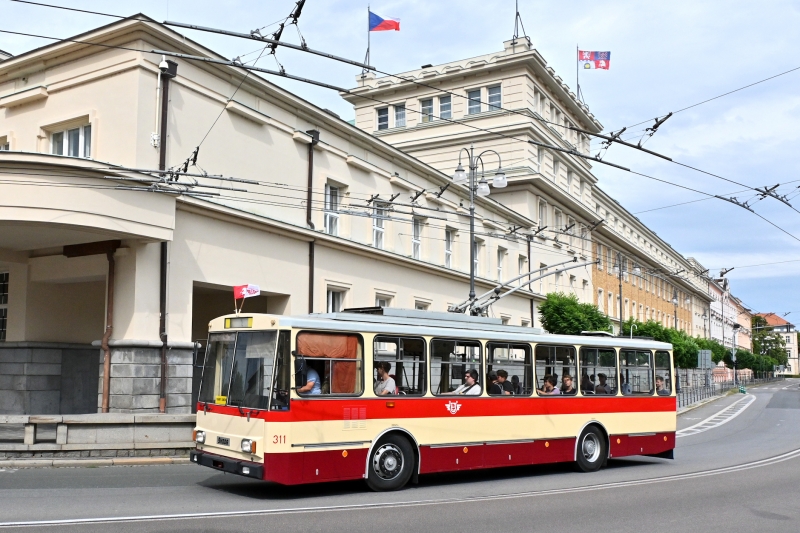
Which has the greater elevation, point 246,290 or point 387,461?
point 246,290

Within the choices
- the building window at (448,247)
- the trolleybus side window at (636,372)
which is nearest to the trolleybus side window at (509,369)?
the trolleybus side window at (636,372)

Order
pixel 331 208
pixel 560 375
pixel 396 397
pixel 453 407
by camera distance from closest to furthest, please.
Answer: pixel 396 397, pixel 453 407, pixel 560 375, pixel 331 208

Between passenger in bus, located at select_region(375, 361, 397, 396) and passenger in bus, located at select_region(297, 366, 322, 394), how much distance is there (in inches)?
44.2

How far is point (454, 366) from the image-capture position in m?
14.1

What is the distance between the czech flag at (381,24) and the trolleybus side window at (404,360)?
9915 millimetres

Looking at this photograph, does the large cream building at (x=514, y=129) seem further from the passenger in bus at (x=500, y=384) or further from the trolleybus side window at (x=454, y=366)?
the trolleybus side window at (x=454, y=366)

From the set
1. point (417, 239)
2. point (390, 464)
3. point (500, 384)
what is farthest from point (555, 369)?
point (417, 239)

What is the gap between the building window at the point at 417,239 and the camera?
31672 mm

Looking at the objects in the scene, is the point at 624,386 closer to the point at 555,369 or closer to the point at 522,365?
the point at 555,369

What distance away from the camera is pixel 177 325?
19.2m

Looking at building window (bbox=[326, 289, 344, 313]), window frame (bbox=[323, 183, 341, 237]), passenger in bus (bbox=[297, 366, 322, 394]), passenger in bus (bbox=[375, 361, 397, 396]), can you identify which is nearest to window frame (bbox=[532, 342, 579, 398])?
passenger in bus (bbox=[375, 361, 397, 396])

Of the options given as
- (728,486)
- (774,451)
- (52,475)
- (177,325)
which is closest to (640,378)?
(728,486)

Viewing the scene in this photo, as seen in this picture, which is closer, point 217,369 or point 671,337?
point 217,369

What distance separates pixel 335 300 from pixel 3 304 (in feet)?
31.8
